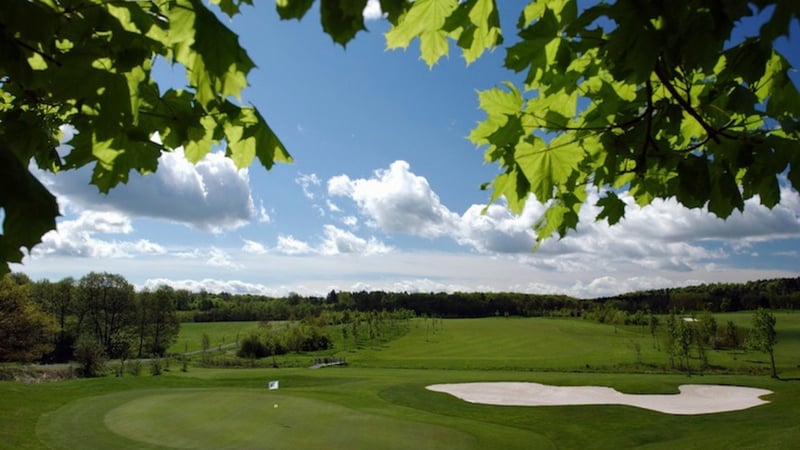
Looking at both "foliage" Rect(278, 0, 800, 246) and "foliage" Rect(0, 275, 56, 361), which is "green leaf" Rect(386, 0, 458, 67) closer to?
"foliage" Rect(278, 0, 800, 246)

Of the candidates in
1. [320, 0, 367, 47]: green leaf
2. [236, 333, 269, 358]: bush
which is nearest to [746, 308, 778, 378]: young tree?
[320, 0, 367, 47]: green leaf

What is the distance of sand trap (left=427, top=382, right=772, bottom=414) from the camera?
22250 millimetres

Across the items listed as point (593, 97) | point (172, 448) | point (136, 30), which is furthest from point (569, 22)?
point (172, 448)

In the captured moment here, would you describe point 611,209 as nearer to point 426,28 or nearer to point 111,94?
point 426,28

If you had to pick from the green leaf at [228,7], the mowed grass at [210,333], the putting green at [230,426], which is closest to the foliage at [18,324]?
the putting green at [230,426]

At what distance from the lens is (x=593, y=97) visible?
1997mm

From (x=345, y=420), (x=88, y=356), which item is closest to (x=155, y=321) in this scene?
(x=88, y=356)

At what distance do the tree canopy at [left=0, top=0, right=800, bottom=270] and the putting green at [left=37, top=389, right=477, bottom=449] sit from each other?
1338 cm

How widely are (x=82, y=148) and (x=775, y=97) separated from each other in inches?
107

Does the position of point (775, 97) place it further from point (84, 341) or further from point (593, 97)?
point (84, 341)

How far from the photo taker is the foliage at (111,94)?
122 cm

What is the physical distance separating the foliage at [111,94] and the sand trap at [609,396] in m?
23.2

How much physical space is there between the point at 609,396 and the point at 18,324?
124ft

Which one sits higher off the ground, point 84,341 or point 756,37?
point 756,37
